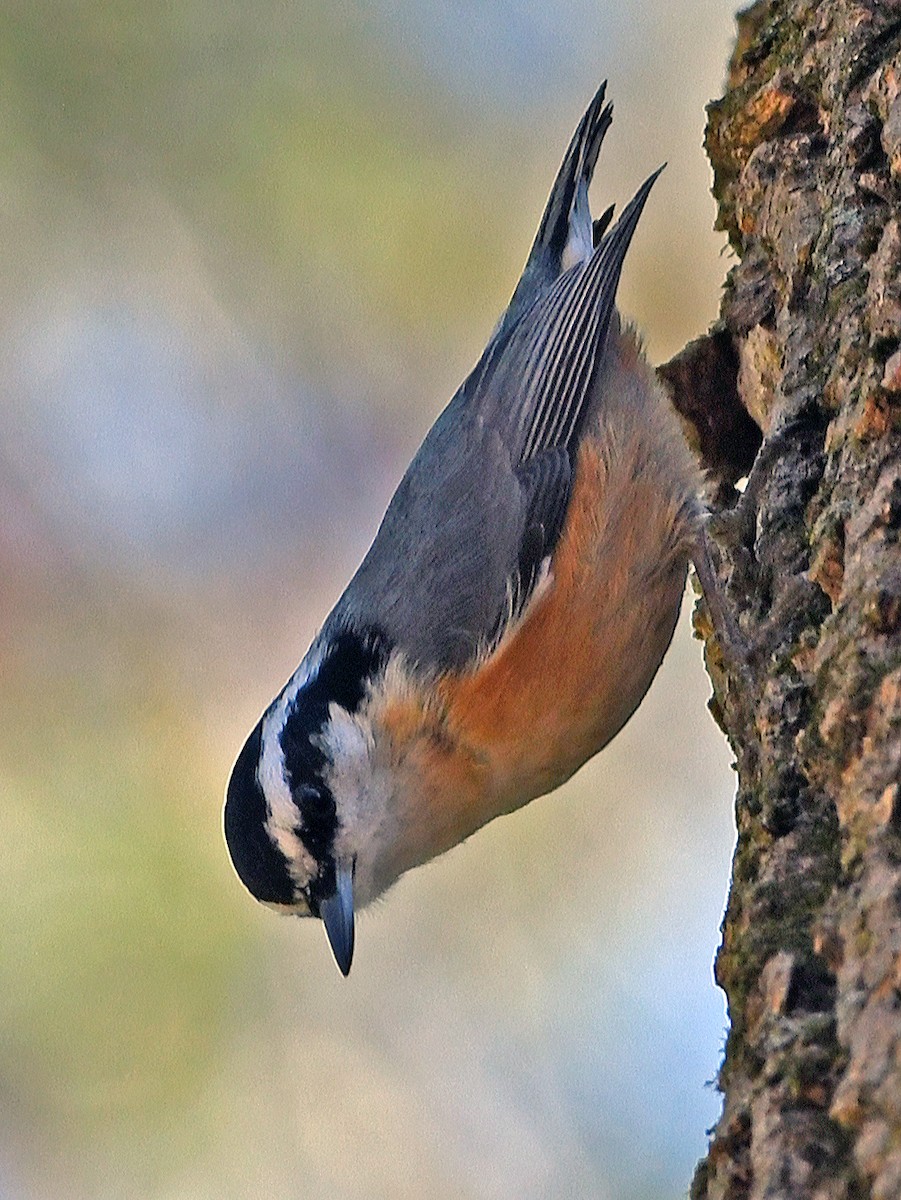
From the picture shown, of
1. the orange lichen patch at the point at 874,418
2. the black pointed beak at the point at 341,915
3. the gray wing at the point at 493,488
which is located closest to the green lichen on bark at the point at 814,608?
the orange lichen patch at the point at 874,418

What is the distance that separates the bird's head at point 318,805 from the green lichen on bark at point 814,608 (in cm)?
Answer: 72

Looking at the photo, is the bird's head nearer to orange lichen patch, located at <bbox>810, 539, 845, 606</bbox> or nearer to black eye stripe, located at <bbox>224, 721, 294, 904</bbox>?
black eye stripe, located at <bbox>224, 721, 294, 904</bbox>

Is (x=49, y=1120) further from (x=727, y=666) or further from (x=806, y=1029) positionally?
(x=806, y=1029)

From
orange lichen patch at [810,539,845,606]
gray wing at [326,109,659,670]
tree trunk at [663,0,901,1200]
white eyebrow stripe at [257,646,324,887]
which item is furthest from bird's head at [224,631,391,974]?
orange lichen patch at [810,539,845,606]

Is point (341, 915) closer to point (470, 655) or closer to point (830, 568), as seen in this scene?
point (470, 655)

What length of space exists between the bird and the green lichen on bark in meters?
0.28

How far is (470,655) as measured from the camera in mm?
2793

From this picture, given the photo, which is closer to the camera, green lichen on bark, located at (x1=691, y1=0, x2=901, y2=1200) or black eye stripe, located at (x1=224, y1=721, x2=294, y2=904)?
green lichen on bark, located at (x1=691, y1=0, x2=901, y2=1200)

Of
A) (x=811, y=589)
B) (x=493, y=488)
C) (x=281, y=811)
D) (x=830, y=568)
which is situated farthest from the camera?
(x=493, y=488)

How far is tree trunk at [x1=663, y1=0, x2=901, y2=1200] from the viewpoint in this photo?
4.10 ft

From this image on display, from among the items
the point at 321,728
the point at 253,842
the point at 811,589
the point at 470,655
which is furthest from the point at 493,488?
the point at 811,589

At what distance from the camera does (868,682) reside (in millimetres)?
1530

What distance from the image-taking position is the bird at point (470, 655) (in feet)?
9.04

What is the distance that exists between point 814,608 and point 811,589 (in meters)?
0.05
